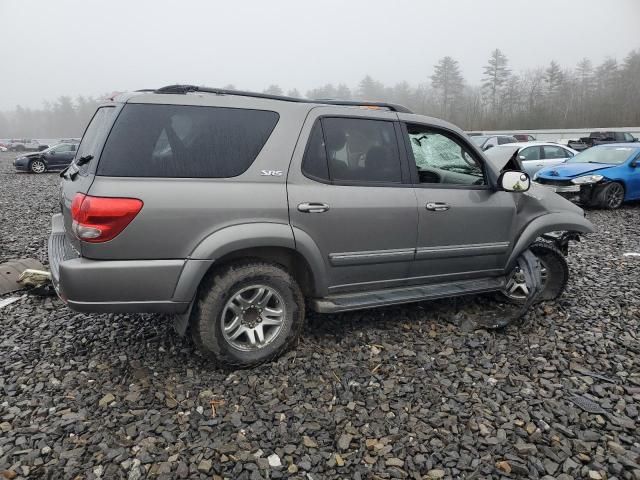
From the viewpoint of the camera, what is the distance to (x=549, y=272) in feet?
14.3

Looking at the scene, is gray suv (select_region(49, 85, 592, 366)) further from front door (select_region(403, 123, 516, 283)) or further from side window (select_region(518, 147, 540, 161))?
side window (select_region(518, 147, 540, 161))

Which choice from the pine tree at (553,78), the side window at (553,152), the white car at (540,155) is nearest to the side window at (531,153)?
the white car at (540,155)

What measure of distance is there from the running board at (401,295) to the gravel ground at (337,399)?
33 centimetres

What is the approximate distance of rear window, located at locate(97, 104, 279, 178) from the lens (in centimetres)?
274

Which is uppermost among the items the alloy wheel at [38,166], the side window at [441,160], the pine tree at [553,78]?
the pine tree at [553,78]

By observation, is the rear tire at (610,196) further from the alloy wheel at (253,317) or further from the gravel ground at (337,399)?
the alloy wheel at (253,317)

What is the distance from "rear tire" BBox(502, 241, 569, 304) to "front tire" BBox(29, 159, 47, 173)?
2289cm

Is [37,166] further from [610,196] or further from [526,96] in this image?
[526,96]

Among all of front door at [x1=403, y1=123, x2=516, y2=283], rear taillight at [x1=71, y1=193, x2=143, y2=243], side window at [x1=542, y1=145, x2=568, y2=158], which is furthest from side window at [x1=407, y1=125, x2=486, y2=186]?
side window at [x1=542, y1=145, x2=568, y2=158]

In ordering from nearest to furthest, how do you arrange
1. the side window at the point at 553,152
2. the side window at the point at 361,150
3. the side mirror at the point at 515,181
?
the side window at the point at 361,150
the side mirror at the point at 515,181
the side window at the point at 553,152

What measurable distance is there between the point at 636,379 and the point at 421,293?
160 centimetres

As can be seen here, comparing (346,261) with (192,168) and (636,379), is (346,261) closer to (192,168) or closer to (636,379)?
(192,168)

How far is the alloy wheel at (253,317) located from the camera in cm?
309

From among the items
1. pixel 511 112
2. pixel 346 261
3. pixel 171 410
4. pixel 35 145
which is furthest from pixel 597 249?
pixel 35 145
